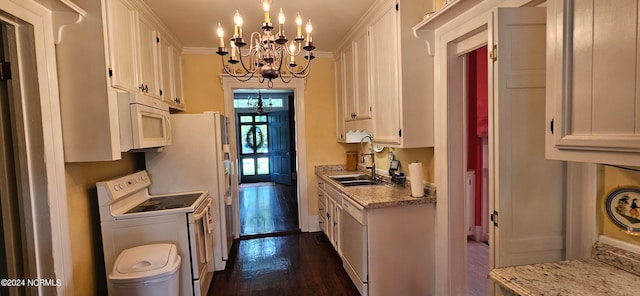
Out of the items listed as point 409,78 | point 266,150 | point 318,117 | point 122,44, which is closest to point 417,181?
point 409,78

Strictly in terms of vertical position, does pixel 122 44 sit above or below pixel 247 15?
below

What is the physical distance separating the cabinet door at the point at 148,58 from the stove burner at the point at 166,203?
A: 3.11 feet

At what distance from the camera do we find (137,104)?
1.95 m

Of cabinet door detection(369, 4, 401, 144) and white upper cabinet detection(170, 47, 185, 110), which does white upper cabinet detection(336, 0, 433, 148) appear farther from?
white upper cabinet detection(170, 47, 185, 110)

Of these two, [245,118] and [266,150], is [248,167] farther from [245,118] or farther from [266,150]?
[245,118]

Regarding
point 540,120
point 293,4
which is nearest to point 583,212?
point 540,120

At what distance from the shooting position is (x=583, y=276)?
113cm

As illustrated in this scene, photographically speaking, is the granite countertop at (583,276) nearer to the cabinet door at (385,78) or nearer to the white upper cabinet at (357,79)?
the cabinet door at (385,78)

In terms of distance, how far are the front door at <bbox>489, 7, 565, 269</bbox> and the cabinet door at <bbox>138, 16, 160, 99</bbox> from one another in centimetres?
250

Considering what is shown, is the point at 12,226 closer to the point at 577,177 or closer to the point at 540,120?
the point at 540,120

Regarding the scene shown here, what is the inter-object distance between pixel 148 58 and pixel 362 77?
2.03 m

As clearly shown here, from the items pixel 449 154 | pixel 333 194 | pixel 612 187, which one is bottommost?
pixel 333 194

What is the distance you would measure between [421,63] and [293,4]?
4.07 ft

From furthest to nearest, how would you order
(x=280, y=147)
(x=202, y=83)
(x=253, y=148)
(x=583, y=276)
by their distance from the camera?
(x=253, y=148) < (x=280, y=147) < (x=202, y=83) < (x=583, y=276)
